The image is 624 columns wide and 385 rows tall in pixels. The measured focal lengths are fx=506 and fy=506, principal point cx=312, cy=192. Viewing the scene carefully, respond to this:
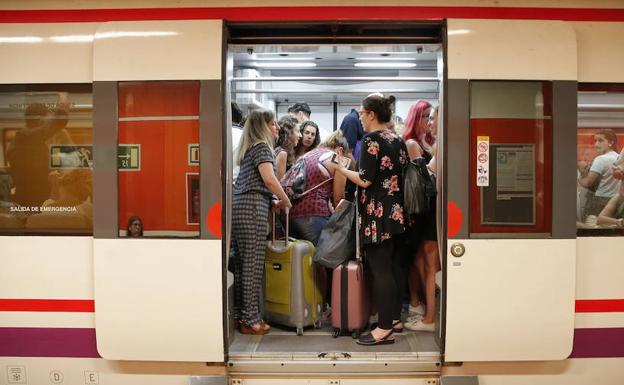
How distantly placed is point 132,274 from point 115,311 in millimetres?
256

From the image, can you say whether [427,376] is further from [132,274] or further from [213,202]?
[132,274]

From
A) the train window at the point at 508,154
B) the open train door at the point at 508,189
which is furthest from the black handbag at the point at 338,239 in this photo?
the train window at the point at 508,154

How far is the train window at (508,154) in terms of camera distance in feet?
10.2

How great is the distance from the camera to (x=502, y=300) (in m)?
3.10

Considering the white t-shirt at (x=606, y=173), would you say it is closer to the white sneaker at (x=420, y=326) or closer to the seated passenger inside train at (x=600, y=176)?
the seated passenger inside train at (x=600, y=176)

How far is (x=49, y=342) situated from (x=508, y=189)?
3052 mm

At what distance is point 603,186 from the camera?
3211 mm

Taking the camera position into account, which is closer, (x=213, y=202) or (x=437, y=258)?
(x=213, y=202)

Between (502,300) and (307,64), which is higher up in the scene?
(307,64)

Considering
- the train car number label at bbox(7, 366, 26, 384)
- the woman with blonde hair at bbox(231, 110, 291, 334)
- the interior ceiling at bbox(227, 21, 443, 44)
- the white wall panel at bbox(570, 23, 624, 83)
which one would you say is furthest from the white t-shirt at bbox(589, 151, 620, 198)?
the train car number label at bbox(7, 366, 26, 384)

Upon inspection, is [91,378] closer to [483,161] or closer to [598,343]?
[483,161]

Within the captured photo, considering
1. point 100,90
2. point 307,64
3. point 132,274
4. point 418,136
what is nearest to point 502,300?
point 418,136

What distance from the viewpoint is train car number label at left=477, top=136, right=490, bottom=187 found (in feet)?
10.2

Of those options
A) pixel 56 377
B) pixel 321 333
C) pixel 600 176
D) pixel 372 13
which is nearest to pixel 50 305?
pixel 56 377
